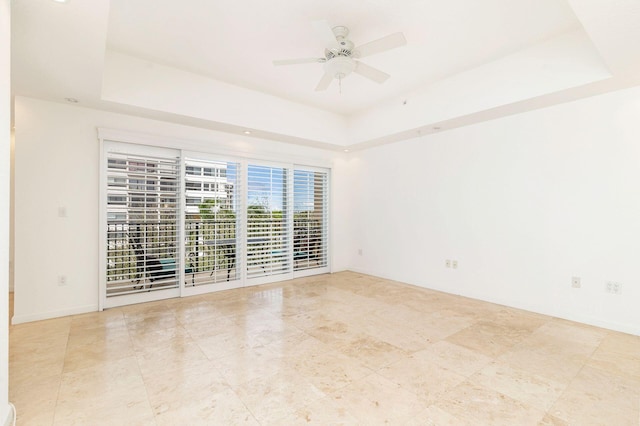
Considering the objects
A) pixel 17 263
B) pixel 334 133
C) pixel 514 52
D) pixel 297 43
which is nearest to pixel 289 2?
pixel 297 43

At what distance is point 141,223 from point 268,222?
191 cm

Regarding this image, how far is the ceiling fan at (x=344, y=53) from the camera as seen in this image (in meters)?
2.48

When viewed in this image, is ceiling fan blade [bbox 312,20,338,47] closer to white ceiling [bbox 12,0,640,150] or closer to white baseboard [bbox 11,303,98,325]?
white ceiling [bbox 12,0,640,150]

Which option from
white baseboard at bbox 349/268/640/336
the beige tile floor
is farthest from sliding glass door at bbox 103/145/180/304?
white baseboard at bbox 349/268/640/336

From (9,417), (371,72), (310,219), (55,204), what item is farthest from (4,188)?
(310,219)

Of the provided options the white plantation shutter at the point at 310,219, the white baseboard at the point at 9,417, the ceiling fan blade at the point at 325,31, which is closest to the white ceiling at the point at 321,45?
the ceiling fan blade at the point at 325,31

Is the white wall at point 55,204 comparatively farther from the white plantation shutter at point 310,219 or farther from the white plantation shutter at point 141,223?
the white plantation shutter at point 310,219

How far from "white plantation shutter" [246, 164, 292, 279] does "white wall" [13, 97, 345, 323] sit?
1868 mm

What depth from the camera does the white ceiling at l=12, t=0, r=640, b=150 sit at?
228 cm

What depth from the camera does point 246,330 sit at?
3.17 metres

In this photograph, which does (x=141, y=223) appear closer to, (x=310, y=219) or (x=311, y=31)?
(x=310, y=219)

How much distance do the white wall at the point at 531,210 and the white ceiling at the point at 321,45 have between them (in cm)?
39

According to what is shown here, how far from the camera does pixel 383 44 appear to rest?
250 centimetres

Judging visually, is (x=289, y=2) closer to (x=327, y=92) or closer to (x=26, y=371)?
(x=327, y=92)
